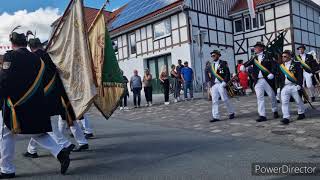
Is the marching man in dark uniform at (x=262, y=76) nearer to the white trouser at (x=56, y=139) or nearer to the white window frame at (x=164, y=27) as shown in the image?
the white trouser at (x=56, y=139)

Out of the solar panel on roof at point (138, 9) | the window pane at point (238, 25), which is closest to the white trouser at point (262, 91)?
the solar panel on roof at point (138, 9)

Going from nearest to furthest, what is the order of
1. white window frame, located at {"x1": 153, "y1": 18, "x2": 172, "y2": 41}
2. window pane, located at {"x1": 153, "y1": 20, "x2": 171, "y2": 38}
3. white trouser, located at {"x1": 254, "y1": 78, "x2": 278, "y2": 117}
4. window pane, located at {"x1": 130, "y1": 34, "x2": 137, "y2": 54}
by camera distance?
white trouser, located at {"x1": 254, "y1": 78, "x2": 278, "y2": 117} → white window frame, located at {"x1": 153, "y1": 18, "x2": 172, "y2": 41} → window pane, located at {"x1": 153, "y1": 20, "x2": 171, "y2": 38} → window pane, located at {"x1": 130, "y1": 34, "x2": 137, "y2": 54}

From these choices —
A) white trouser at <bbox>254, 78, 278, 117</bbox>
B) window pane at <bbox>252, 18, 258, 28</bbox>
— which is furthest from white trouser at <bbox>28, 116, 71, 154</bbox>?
window pane at <bbox>252, 18, 258, 28</bbox>

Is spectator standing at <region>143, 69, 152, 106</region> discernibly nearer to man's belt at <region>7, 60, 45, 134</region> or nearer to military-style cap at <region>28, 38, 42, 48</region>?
military-style cap at <region>28, 38, 42, 48</region>

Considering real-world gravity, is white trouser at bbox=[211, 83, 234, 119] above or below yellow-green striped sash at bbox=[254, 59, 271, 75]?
below

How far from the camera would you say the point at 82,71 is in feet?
21.6

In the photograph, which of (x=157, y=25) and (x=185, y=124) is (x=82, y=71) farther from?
(x=157, y=25)

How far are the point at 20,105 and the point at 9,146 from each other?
61 centimetres

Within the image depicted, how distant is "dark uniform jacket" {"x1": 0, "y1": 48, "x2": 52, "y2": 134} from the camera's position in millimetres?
5457

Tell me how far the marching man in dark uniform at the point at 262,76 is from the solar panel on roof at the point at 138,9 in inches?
729

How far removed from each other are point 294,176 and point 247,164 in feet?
2.61

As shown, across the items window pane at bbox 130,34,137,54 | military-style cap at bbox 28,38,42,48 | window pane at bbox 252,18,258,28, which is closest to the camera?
military-style cap at bbox 28,38,42,48

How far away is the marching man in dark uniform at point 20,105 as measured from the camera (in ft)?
17.9

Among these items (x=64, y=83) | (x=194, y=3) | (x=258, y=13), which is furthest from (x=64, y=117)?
(x=258, y=13)
